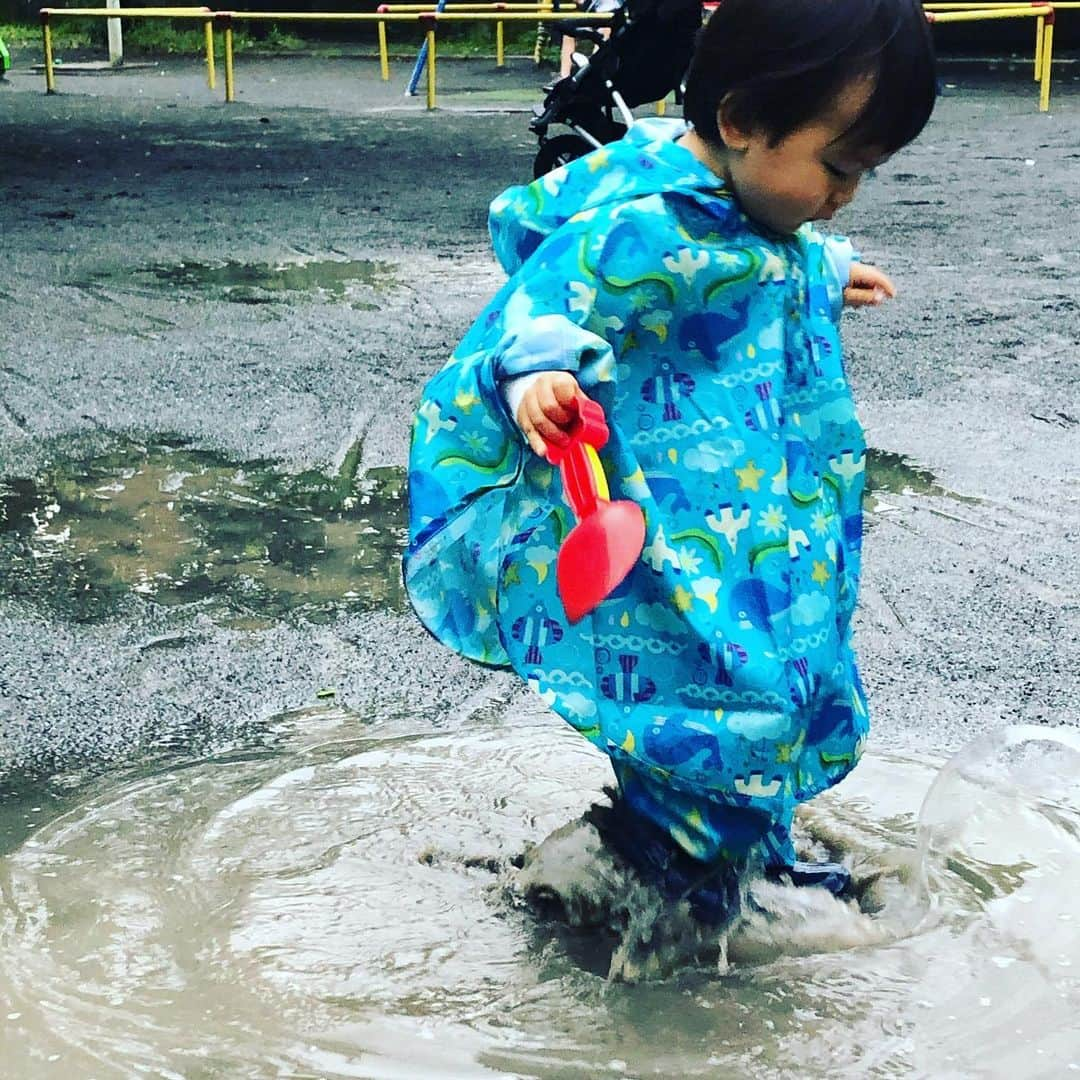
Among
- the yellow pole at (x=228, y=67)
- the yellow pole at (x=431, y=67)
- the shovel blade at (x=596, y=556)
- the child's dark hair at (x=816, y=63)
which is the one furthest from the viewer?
the yellow pole at (x=228, y=67)

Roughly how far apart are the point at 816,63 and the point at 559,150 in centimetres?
647

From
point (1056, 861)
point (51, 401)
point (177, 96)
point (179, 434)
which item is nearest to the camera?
point (1056, 861)

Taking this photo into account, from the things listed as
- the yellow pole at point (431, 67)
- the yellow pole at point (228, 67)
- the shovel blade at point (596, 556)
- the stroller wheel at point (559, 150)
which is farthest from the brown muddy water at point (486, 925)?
the yellow pole at point (228, 67)

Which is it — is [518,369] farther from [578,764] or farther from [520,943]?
[578,764]

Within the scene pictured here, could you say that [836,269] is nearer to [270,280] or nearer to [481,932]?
[481,932]

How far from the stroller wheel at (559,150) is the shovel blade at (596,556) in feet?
21.1

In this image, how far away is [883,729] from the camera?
2.82m

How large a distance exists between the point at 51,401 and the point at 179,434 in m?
0.54

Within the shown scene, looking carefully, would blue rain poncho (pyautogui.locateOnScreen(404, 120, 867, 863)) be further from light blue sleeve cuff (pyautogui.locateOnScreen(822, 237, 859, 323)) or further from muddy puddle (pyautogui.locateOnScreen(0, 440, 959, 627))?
muddy puddle (pyautogui.locateOnScreen(0, 440, 959, 627))

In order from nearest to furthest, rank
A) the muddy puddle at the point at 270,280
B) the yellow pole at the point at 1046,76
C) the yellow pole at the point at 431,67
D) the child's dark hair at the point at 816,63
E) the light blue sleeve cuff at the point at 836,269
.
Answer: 1. the child's dark hair at the point at 816,63
2. the light blue sleeve cuff at the point at 836,269
3. the muddy puddle at the point at 270,280
4. the yellow pole at the point at 1046,76
5. the yellow pole at the point at 431,67

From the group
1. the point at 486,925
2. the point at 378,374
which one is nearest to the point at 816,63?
the point at 486,925

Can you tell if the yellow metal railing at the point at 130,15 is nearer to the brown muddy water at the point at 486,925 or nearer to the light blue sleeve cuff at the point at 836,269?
A: the brown muddy water at the point at 486,925

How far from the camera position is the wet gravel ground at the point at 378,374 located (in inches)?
117

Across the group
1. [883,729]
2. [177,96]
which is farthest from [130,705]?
[177,96]
